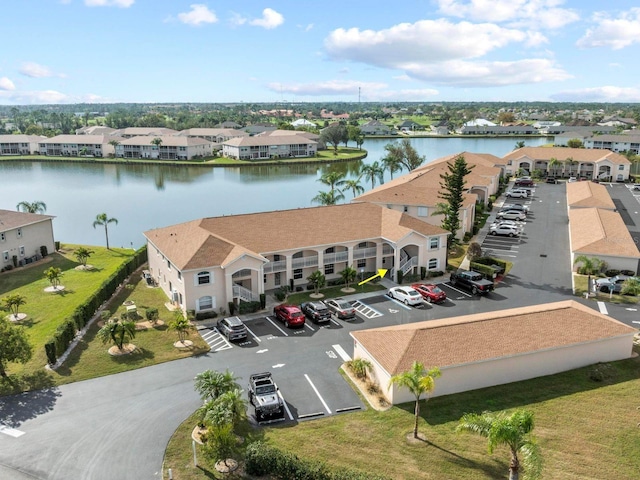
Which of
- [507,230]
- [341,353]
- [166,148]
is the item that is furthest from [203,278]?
[166,148]

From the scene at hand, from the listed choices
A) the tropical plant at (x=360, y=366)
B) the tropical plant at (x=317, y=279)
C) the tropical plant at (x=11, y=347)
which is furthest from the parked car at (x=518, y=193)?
the tropical plant at (x=11, y=347)

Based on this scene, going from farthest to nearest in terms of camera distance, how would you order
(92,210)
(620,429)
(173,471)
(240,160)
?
1. (240,160)
2. (92,210)
3. (620,429)
4. (173,471)

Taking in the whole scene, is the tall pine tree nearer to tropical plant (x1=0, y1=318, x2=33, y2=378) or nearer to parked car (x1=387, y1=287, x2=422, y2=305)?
parked car (x1=387, y1=287, x2=422, y2=305)

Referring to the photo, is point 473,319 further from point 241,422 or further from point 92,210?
point 92,210

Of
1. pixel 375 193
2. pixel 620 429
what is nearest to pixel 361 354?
pixel 620 429

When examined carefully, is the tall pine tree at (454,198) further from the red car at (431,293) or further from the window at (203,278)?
the window at (203,278)
